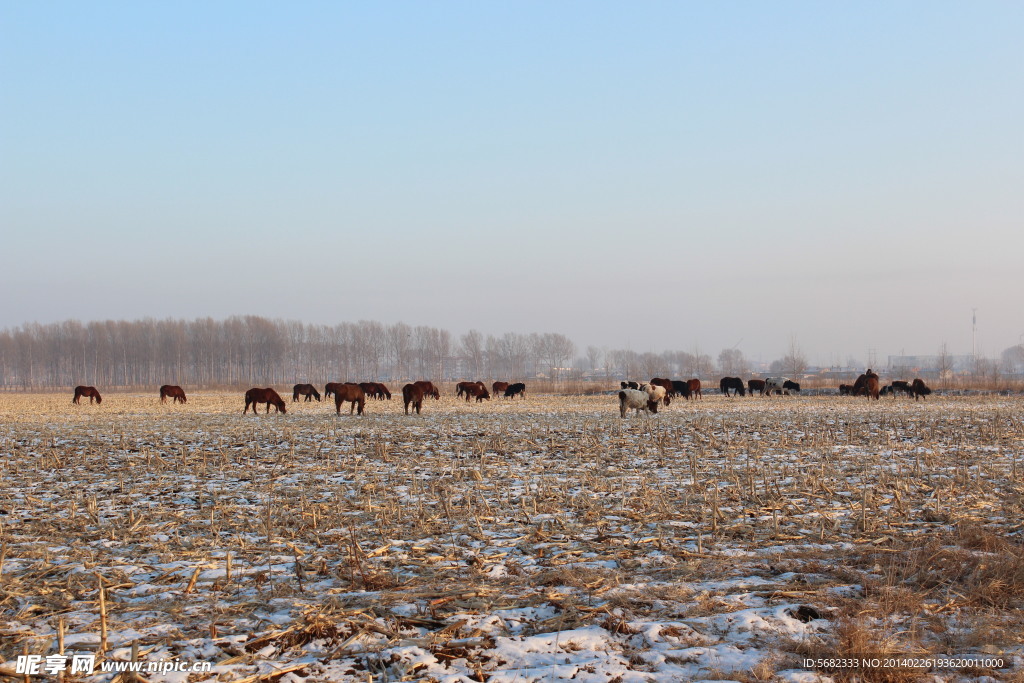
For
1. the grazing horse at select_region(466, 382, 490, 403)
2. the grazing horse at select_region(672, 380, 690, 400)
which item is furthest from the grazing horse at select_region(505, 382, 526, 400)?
the grazing horse at select_region(672, 380, 690, 400)

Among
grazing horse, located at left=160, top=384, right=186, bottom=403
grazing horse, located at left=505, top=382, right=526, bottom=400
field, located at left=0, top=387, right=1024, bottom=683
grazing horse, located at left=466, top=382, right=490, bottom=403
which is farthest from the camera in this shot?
grazing horse, located at left=505, top=382, right=526, bottom=400

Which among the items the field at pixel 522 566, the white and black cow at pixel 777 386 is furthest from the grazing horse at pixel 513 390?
the field at pixel 522 566

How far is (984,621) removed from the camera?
199 inches

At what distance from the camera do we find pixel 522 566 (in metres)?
6.57

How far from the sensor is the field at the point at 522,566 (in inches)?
182

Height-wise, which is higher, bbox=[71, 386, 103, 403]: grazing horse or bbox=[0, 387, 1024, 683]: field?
bbox=[71, 386, 103, 403]: grazing horse

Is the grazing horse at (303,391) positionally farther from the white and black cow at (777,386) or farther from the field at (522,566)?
the field at (522,566)

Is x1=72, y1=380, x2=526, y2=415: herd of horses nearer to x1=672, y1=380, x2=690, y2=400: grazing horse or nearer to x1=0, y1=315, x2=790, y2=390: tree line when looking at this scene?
x1=672, y1=380, x2=690, y2=400: grazing horse

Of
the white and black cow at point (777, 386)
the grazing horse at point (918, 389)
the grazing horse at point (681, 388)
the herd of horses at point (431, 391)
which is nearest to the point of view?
the herd of horses at point (431, 391)

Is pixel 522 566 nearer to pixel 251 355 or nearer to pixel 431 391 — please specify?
pixel 431 391

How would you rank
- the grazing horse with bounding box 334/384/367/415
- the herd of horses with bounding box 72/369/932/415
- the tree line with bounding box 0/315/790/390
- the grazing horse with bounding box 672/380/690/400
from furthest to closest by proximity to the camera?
the tree line with bounding box 0/315/790/390
the grazing horse with bounding box 672/380/690/400
the herd of horses with bounding box 72/369/932/415
the grazing horse with bounding box 334/384/367/415

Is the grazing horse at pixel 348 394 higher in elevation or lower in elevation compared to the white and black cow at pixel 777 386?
higher

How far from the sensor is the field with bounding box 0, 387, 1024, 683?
4621 millimetres

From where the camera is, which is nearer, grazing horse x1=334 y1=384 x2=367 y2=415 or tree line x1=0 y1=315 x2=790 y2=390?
grazing horse x1=334 y1=384 x2=367 y2=415
